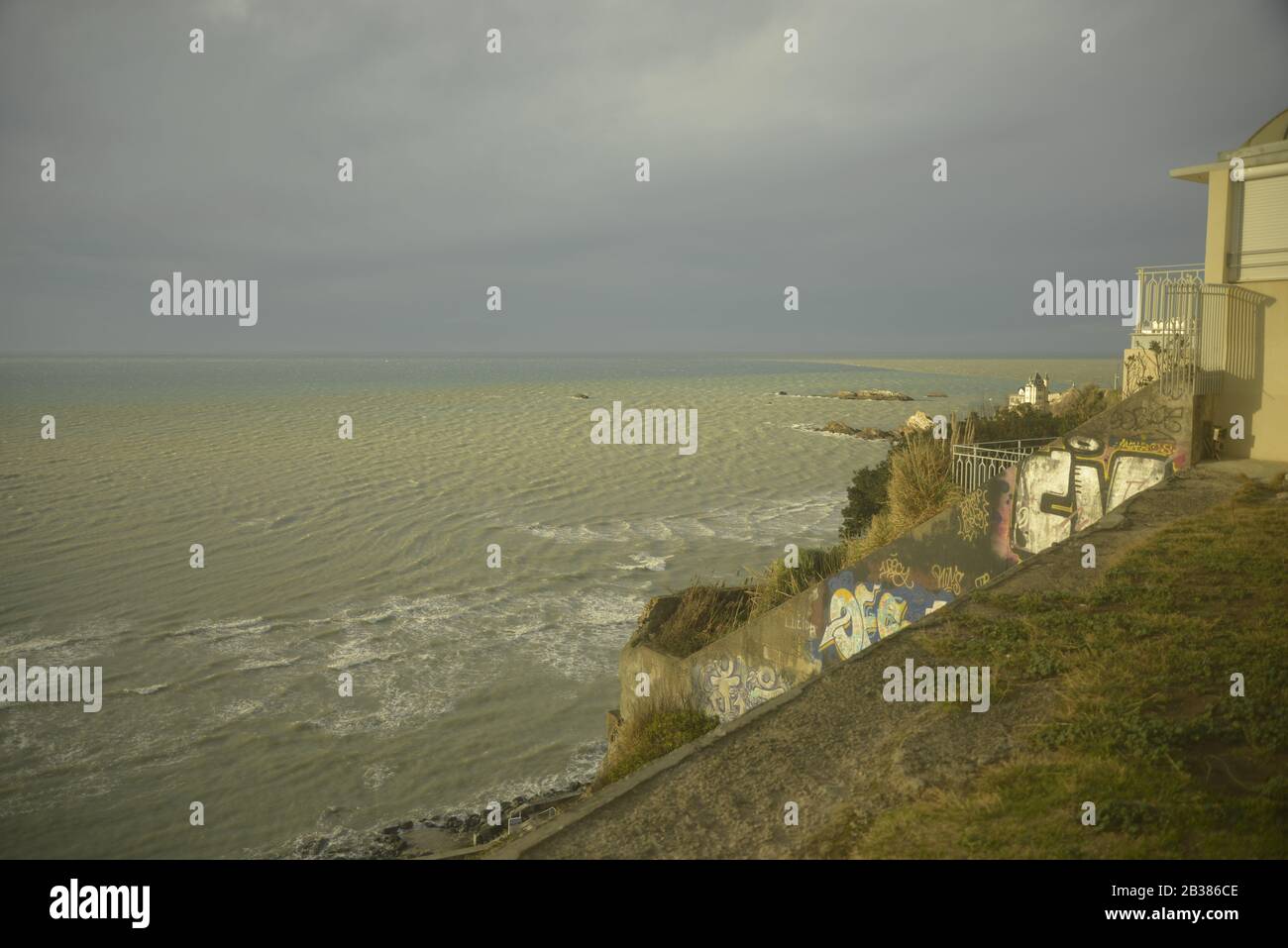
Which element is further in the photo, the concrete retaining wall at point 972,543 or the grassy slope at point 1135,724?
the concrete retaining wall at point 972,543

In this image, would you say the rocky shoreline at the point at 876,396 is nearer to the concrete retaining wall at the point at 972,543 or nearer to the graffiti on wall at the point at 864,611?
the concrete retaining wall at the point at 972,543

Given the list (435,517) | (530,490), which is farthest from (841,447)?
(435,517)

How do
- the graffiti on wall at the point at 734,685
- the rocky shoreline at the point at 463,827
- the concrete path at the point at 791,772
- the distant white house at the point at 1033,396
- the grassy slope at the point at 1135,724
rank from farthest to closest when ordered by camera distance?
the distant white house at the point at 1033,396 < the graffiti on wall at the point at 734,685 < the rocky shoreline at the point at 463,827 < the concrete path at the point at 791,772 < the grassy slope at the point at 1135,724

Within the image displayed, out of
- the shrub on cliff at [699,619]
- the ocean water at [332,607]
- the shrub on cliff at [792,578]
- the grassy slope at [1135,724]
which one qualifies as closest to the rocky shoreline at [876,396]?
the ocean water at [332,607]

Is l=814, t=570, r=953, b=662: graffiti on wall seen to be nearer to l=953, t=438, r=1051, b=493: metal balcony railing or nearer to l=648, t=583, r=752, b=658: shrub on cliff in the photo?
l=648, t=583, r=752, b=658: shrub on cliff

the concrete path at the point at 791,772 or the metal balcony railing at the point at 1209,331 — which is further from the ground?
the metal balcony railing at the point at 1209,331

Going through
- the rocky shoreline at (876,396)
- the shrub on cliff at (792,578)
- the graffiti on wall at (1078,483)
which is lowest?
the shrub on cliff at (792,578)
